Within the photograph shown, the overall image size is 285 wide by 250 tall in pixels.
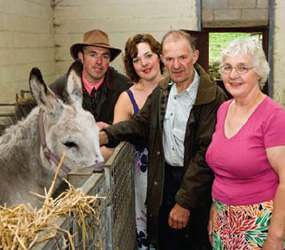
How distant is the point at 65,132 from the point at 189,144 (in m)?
0.74

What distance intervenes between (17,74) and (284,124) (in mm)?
4060

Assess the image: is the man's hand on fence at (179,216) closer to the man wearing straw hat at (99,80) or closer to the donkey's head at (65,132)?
the donkey's head at (65,132)

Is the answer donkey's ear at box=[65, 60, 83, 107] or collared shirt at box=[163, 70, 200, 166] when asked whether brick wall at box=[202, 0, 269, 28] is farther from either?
collared shirt at box=[163, 70, 200, 166]

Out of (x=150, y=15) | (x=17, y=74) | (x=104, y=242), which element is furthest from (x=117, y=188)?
(x=150, y=15)

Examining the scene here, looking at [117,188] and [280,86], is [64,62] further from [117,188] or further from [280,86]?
[117,188]

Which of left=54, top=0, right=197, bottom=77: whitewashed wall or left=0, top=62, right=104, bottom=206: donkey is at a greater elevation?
left=54, top=0, right=197, bottom=77: whitewashed wall

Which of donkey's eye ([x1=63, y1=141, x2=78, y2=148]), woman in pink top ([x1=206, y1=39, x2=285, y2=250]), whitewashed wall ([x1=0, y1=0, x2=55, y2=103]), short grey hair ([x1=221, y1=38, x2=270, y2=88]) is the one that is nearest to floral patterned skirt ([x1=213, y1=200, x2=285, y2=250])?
woman in pink top ([x1=206, y1=39, x2=285, y2=250])

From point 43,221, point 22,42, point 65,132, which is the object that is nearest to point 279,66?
point 22,42

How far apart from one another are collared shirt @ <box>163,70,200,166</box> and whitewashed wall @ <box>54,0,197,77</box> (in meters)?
4.11

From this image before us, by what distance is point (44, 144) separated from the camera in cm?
247

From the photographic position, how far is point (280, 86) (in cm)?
644

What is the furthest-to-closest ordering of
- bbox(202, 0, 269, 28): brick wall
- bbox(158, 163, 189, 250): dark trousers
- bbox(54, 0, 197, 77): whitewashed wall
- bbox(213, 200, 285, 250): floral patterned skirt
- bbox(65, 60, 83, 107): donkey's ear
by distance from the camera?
bbox(54, 0, 197, 77): whitewashed wall < bbox(202, 0, 269, 28): brick wall < bbox(65, 60, 83, 107): donkey's ear < bbox(158, 163, 189, 250): dark trousers < bbox(213, 200, 285, 250): floral patterned skirt

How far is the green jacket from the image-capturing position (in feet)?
7.66

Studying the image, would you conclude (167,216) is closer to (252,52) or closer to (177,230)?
(177,230)
